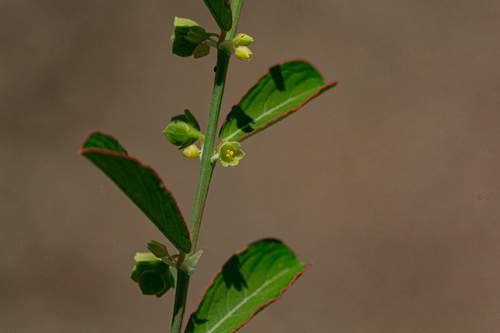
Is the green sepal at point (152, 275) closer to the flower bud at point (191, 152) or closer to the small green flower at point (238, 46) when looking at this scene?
the flower bud at point (191, 152)

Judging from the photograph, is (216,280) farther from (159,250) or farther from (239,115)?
(239,115)

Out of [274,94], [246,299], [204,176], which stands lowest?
[246,299]

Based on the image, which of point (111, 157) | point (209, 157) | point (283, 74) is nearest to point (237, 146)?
point (209, 157)

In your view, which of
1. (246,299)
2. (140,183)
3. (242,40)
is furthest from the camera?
(246,299)

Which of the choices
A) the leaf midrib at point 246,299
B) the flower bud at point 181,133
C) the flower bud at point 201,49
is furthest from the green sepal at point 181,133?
the leaf midrib at point 246,299

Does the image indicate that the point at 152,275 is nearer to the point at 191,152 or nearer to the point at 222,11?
the point at 191,152

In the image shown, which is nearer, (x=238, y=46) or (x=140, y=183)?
(x=140, y=183)

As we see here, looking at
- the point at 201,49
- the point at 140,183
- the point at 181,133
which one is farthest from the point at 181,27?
the point at 140,183
